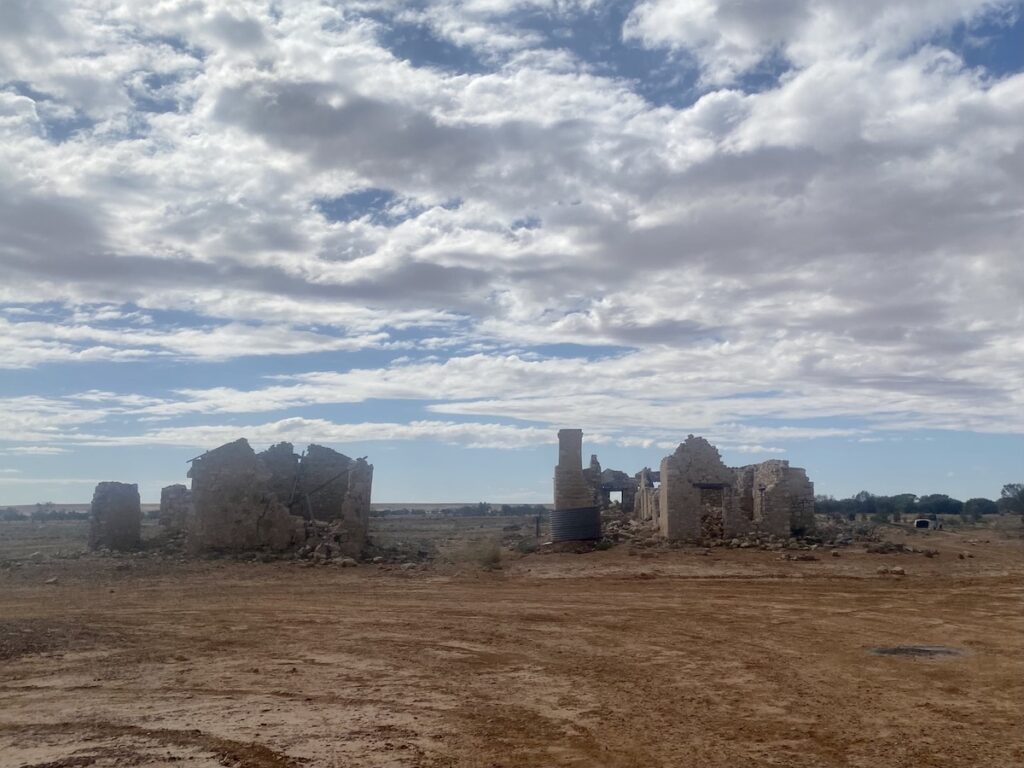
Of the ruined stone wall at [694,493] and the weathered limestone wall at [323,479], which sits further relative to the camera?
the weathered limestone wall at [323,479]

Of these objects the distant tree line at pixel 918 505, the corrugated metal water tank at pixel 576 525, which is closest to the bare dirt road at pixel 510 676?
the corrugated metal water tank at pixel 576 525

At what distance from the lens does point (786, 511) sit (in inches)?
1134

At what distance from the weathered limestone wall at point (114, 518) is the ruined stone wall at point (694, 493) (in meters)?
16.1

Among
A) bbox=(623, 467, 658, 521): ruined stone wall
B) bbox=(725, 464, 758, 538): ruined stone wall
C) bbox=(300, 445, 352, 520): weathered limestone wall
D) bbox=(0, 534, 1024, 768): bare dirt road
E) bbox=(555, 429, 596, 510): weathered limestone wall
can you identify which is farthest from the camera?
bbox=(623, 467, 658, 521): ruined stone wall

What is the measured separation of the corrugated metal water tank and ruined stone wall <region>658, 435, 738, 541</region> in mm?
2278

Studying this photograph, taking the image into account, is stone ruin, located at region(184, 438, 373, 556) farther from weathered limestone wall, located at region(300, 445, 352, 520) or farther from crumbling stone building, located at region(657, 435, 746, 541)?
crumbling stone building, located at region(657, 435, 746, 541)

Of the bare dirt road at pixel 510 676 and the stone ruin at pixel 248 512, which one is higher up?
the stone ruin at pixel 248 512

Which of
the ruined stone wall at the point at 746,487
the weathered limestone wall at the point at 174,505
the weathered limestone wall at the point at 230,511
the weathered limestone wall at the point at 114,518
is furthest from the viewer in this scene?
the ruined stone wall at the point at 746,487

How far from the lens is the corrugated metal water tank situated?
27.4 metres

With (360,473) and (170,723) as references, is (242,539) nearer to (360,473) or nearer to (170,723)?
(360,473)

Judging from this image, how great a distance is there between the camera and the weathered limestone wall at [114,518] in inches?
1075

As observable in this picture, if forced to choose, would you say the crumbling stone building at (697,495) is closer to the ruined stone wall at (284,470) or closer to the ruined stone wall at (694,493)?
the ruined stone wall at (694,493)

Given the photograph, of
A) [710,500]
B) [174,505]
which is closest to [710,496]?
[710,500]

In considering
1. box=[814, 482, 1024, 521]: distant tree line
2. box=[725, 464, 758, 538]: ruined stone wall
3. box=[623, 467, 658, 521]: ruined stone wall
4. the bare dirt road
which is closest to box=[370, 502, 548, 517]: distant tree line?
box=[814, 482, 1024, 521]: distant tree line
